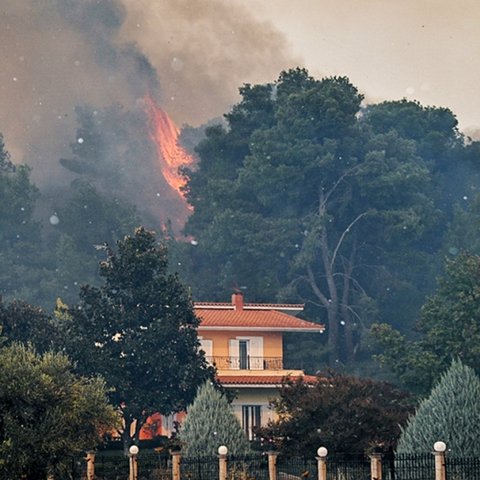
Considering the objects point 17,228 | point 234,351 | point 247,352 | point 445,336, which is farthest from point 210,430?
point 17,228

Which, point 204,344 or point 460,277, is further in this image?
point 204,344

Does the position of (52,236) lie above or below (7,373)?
above

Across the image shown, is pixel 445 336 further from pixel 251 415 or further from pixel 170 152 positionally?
pixel 170 152

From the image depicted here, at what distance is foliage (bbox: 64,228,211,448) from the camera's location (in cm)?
6975

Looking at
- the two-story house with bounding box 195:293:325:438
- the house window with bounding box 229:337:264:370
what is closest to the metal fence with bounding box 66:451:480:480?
the two-story house with bounding box 195:293:325:438

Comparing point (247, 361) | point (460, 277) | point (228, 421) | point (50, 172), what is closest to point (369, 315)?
point (247, 361)

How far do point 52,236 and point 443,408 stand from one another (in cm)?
10096

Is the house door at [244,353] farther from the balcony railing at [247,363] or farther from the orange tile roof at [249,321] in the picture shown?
the orange tile roof at [249,321]

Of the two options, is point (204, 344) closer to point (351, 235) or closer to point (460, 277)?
point (460, 277)

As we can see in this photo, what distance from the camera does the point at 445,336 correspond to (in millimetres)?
69438

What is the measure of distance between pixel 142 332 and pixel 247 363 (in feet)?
50.6

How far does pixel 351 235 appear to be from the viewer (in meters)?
119

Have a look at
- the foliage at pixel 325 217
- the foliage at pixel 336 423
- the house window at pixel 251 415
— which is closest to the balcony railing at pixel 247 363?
the house window at pixel 251 415

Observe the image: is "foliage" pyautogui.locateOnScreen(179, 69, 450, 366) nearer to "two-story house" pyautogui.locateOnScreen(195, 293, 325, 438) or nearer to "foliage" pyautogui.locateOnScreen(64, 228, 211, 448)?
"two-story house" pyautogui.locateOnScreen(195, 293, 325, 438)
